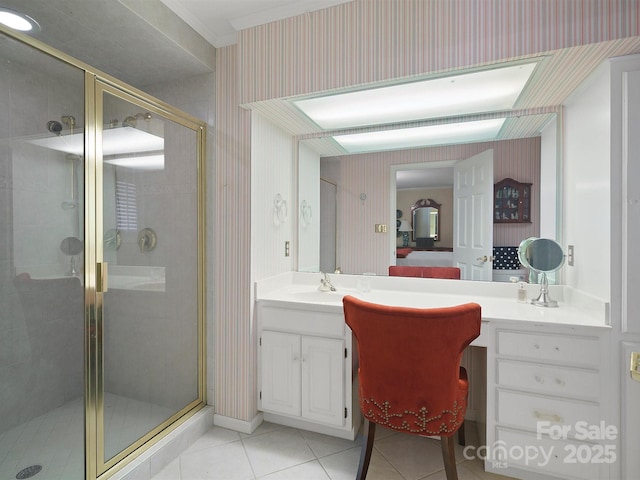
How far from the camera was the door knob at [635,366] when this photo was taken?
4.50 ft

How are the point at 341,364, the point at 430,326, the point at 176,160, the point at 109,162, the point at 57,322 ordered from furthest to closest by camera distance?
→ the point at 176,160 < the point at 341,364 < the point at 109,162 < the point at 57,322 < the point at 430,326

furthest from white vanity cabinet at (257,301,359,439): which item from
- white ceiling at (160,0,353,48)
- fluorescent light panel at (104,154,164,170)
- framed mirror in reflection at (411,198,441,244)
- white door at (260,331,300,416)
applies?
white ceiling at (160,0,353,48)

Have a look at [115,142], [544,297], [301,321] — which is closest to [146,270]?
[115,142]

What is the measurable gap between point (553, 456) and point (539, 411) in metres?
0.21

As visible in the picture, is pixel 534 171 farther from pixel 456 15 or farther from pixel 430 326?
pixel 430 326

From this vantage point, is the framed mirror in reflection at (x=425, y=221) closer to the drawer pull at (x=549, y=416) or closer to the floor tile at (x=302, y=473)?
the drawer pull at (x=549, y=416)

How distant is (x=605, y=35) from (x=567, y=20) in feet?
0.52

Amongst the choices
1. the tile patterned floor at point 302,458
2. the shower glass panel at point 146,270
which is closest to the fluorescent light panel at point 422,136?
the shower glass panel at point 146,270

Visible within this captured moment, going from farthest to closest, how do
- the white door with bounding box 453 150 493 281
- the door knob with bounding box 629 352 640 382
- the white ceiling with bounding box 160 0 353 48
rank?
the white door with bounding box 453 150 493 281 < the white ceiling with bounding box 160 0 353 48 < the door knob with bounding box 629 352 640 382

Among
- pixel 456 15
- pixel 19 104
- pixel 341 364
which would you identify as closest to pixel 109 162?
pixel 19 104

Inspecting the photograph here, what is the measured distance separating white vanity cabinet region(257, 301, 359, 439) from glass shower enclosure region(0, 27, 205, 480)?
73cm

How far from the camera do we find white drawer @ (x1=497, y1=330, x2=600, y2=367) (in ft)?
4.70

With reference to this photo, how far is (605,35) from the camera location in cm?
130

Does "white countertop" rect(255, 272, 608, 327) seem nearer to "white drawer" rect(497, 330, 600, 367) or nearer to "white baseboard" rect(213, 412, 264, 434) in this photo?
"white drawer" rect(497, 330, 600, 367)
